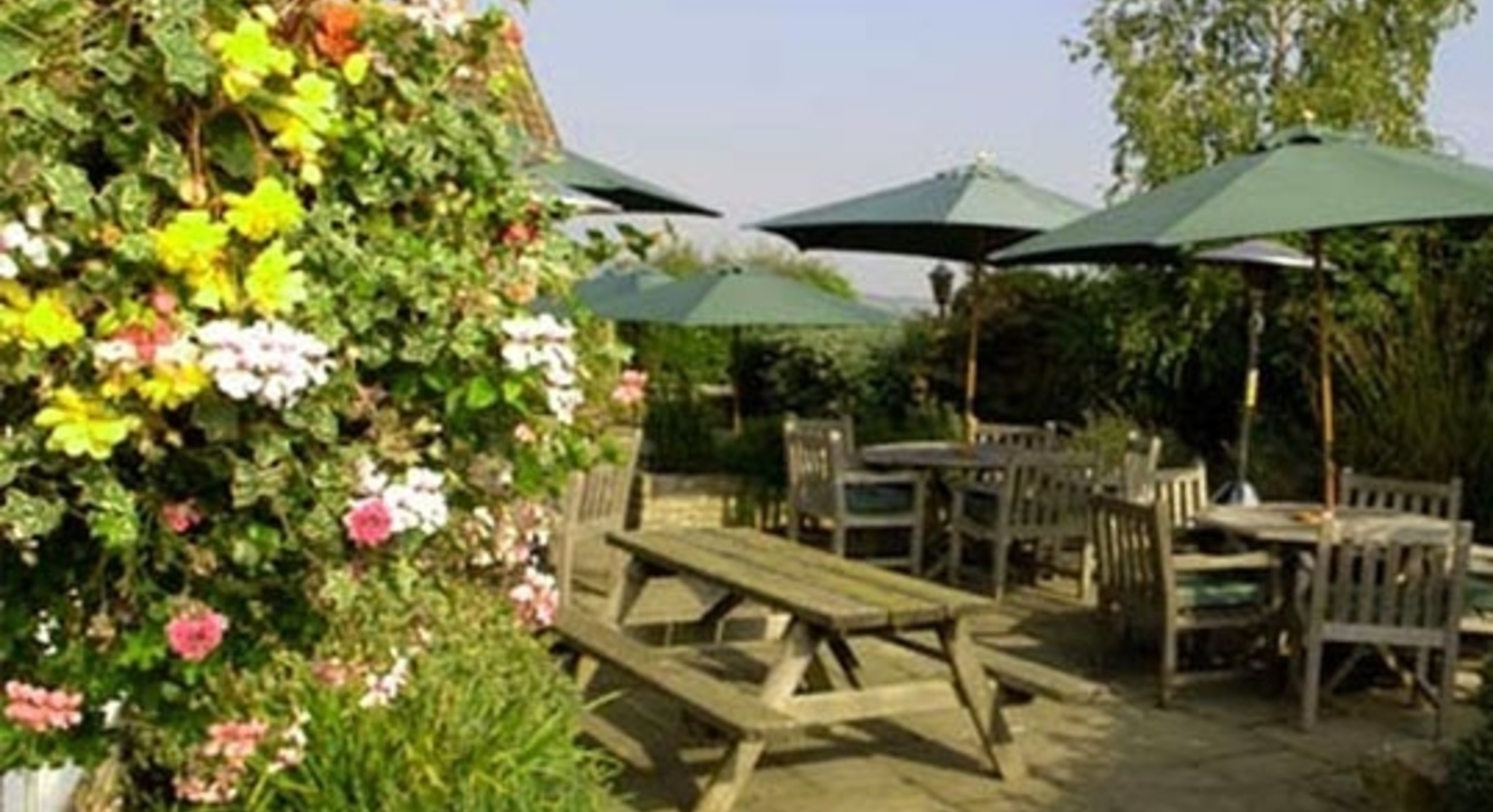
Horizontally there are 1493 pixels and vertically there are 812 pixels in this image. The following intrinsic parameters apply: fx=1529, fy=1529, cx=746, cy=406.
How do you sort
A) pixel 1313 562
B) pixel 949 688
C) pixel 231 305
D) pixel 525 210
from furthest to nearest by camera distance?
1. pixel 1313 562
2. pixel 949 688
3. pixel 525 210
4. pixel 231 305

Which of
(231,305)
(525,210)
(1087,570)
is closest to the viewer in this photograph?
(231,305)

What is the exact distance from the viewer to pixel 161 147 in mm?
1565

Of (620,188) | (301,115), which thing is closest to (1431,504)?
(620,188)

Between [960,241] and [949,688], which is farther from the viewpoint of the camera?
[960,241]

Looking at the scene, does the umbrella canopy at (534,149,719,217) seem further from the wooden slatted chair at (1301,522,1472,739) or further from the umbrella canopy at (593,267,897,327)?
the wooden slatted chair at (1301,522,1472,739)

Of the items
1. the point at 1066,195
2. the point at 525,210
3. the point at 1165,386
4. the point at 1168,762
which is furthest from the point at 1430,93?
the point at 525,210

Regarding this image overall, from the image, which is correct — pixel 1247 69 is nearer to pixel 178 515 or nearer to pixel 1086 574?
pixel 1086 574

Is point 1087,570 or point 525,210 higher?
point 525,210

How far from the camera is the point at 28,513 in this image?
1.55 m

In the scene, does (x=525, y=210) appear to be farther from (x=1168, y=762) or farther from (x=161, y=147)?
(x=1168, y=762)

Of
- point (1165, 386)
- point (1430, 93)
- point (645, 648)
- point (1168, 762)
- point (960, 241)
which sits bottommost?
point (1168, 762)

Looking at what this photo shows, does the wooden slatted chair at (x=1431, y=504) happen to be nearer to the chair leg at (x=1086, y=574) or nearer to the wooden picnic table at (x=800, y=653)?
the chair leg at (x=1086, y=574)

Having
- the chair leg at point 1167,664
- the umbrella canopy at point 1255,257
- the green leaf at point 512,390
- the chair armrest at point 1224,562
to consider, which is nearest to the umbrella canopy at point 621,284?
the umbrella canopy at point 1255,257

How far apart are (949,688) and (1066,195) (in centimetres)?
514
